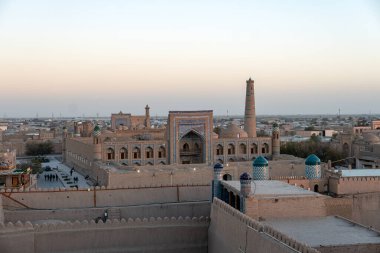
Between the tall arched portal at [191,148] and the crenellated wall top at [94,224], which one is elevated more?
the tall arched portal at [191,148]

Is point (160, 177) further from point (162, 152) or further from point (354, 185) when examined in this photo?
point (162, 152)

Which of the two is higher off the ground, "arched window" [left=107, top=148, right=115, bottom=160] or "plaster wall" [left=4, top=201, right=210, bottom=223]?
"arched window" [left=107, top=148, right=115, bottom=160]

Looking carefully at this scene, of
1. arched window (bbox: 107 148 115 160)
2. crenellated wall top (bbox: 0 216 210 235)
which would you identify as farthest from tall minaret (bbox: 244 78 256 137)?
crenellated wall top (bbox: 0 216 210 235)

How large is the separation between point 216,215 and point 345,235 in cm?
344

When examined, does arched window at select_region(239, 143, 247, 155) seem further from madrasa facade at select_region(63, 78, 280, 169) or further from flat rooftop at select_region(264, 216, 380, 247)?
flat rooftop at select_region(264, 216, 380, 247)

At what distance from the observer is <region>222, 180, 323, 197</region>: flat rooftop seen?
11719mm

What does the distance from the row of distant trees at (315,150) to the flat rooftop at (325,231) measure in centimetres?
2125

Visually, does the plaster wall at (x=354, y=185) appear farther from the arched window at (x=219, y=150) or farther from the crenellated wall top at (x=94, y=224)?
the arched window at (x=219, y=150)

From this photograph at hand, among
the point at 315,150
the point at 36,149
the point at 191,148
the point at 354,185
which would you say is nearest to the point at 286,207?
the point at 354,185

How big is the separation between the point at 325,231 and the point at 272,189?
2.68m

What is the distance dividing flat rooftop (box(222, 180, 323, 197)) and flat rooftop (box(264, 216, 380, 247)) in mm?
680

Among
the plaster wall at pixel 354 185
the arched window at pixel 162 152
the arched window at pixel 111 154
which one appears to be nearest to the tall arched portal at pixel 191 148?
the arched window at pixel 162 152

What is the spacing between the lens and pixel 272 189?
1252 centimetres

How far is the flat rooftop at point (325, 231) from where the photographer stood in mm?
8992
